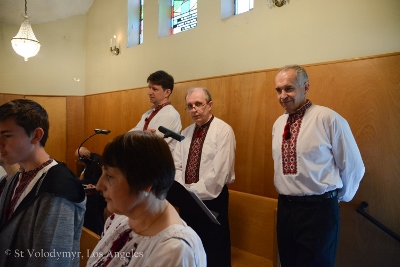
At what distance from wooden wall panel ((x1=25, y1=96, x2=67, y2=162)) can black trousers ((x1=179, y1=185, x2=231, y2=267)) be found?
433cm

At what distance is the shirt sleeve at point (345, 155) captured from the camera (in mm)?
1792

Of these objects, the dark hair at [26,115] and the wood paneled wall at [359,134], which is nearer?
the dark hair at [26,115]

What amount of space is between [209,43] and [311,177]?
2.28 metres

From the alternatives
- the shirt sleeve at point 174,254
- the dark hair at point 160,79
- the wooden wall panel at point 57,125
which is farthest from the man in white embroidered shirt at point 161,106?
the wooden wall panel at point 57,125

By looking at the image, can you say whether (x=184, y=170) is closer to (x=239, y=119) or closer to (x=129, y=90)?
(x=239, y=119)

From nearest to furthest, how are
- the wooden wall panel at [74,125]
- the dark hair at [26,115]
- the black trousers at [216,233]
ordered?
1. the dark hair at [26,115]
2. the black trousers at [216,233]
3. the wooden wall panel at [74,125]

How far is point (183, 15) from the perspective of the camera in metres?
4.13

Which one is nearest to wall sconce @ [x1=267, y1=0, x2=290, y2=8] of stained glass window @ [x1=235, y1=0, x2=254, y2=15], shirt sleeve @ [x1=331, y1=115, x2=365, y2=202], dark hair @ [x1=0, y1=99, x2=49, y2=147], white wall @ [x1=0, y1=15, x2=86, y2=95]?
stained glass window @ [x1=235, y1=0, x2=254, y2=15]

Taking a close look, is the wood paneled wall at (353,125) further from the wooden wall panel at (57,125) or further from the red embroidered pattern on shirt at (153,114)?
the wooden wall panel at (57,125)

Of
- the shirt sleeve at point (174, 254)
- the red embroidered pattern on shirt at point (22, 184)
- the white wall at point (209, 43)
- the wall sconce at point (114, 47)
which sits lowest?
the shirt sleeve at point (174, 254)

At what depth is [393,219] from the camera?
80.9 inches

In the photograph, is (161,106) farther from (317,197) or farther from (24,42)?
(24,42)

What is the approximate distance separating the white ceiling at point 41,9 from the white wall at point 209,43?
132 millimetres

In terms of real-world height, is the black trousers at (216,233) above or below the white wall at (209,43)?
below
